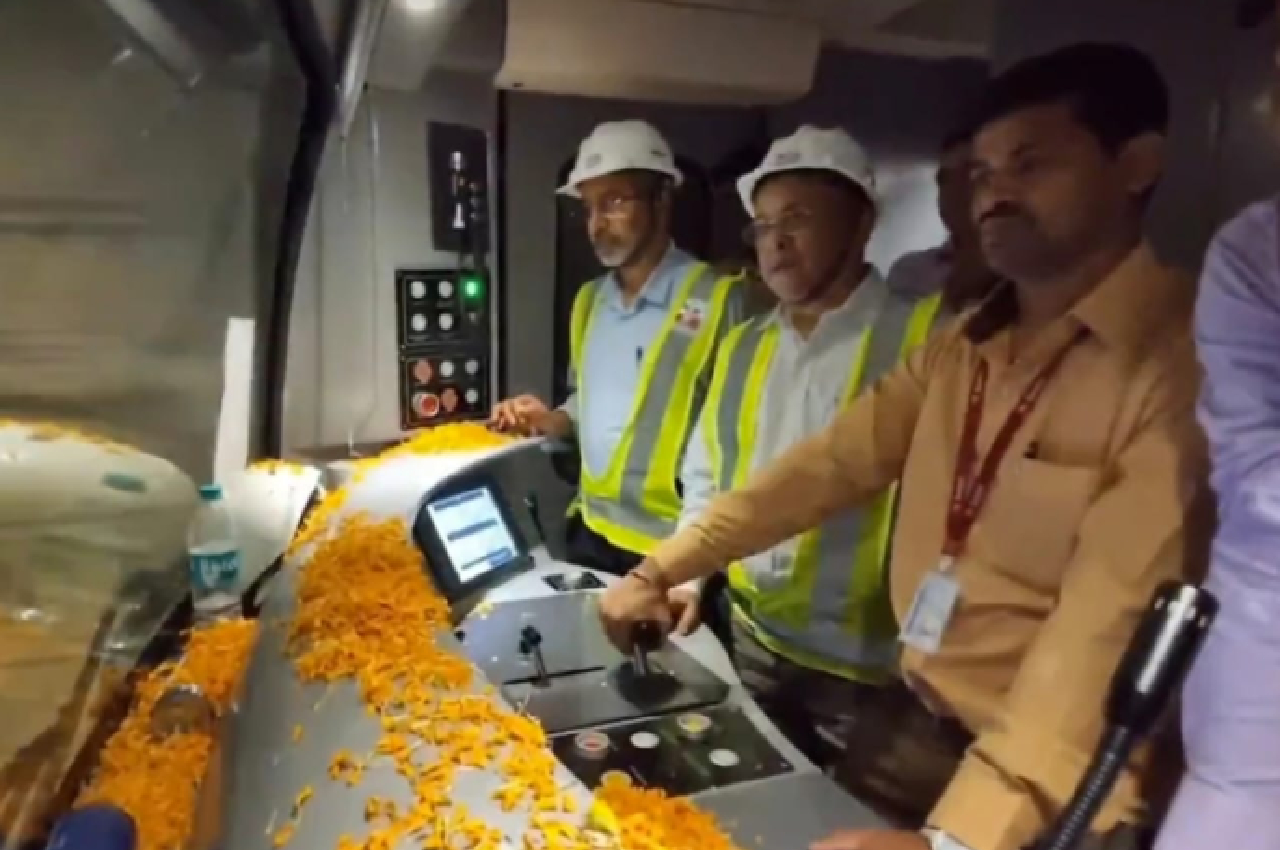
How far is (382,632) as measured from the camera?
1.47m

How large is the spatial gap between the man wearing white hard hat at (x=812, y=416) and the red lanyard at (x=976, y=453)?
0.40 m

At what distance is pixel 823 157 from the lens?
182cm

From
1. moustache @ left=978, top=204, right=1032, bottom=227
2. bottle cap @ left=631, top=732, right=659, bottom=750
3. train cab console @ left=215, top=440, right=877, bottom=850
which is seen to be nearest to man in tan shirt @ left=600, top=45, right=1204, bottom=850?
moustache @ left=978, top=204, right=1032, bottom=227

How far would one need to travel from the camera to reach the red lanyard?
1185mm

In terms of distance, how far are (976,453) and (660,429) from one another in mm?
1112

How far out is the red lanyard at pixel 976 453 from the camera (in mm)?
1185

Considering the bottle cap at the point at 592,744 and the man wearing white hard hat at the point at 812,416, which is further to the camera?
the man wearing white hard hat at the point at 812,416

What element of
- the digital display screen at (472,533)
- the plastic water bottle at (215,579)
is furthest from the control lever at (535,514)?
the plastic water bottle at (215,579)

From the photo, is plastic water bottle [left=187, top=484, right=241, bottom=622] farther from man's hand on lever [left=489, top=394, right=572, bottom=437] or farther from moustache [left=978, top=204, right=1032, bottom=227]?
moustache [left=978, top=204, right=1032, bottom=227]

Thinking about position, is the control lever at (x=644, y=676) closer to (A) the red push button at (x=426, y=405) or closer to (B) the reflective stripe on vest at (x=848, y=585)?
(B) the reflective stripe on vest at (x=848, y=585)

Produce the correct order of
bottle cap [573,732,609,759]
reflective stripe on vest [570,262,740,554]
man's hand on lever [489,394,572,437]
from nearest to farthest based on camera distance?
bottle cap [573,732,609,759] < reflective stripe on vest [570,262,740,554] < man's hand on lever [489,394,572,437]

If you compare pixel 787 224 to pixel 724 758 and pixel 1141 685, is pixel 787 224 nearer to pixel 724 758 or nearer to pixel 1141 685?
pixel 724 758

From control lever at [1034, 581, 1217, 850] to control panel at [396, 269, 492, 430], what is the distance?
225cm

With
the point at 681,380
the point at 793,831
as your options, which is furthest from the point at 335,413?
the point at 793,831
